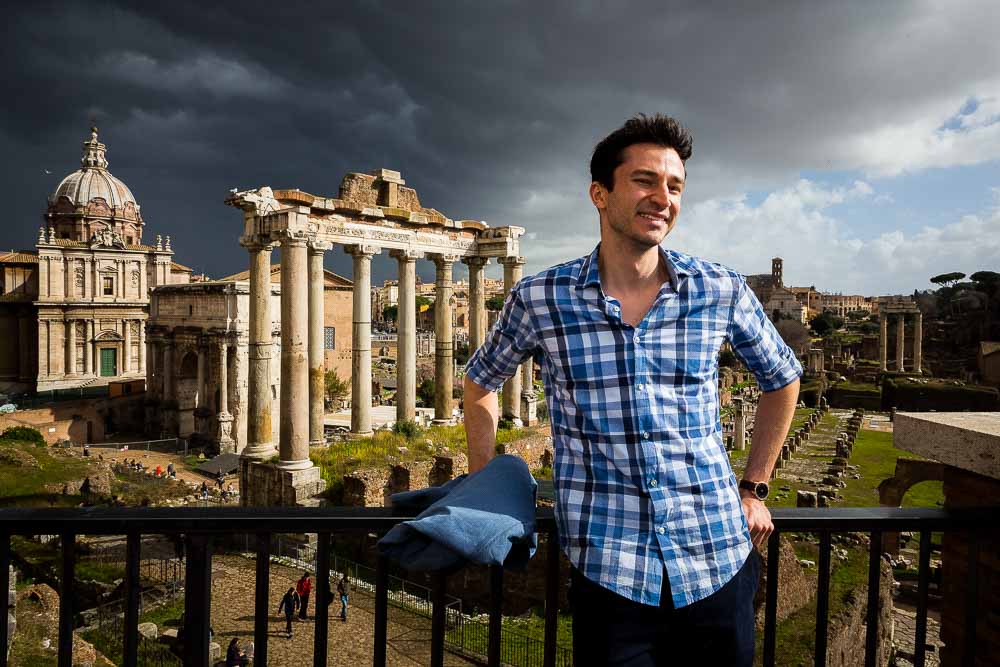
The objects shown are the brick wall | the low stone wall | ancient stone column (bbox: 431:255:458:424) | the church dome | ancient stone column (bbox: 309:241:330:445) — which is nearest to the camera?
the brick wall

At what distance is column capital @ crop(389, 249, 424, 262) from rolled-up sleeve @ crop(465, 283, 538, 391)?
14438 millimetres

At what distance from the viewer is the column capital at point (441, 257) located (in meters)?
17.4

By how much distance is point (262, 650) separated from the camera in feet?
7.03

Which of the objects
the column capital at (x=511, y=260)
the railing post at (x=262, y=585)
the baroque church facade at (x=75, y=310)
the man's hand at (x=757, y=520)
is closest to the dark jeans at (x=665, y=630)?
the man's hand at (x=757, y=520)

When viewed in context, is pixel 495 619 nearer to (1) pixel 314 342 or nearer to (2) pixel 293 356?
(2) pixel 293 356

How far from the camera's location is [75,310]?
1612 inches

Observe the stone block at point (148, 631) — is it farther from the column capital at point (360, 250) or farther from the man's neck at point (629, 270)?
the man's neck at point (629, 270)

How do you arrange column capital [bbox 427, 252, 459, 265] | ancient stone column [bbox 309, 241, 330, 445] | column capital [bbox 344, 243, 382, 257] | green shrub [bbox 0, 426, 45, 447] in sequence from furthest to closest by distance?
green shrub [bbox 0, 426, 45, 447], column capital [bbox 427, 252, 459, 265], column capital [bbox 344, 243, 382, 257], ancient stone column [bbox 309, 241, 330, 445]

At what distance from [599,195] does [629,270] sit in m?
0.29

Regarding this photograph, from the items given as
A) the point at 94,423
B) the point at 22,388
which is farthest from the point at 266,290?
the point at 22,388

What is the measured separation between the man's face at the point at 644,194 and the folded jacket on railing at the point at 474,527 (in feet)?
2.85

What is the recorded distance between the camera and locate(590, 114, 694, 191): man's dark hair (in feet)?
6.97

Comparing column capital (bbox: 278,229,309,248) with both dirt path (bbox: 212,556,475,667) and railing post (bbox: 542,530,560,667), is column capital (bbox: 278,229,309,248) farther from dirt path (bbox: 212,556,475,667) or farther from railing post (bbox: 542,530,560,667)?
railing post (bbox: 542,530,560,667)

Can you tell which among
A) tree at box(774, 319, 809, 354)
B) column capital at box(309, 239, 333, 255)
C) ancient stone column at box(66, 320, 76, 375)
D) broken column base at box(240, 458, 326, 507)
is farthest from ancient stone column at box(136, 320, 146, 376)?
tree at box(774, 319, 809, 354)
